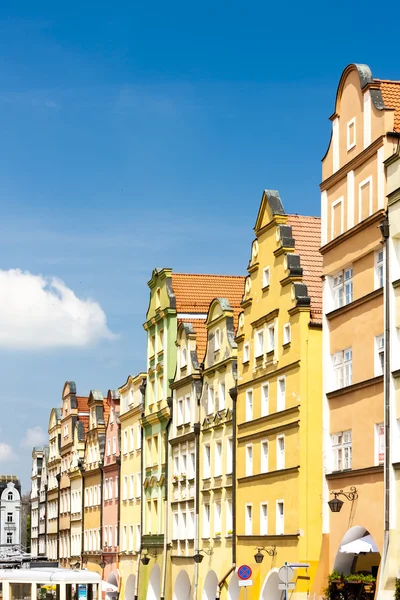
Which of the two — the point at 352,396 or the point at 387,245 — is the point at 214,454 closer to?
the point at 352,396

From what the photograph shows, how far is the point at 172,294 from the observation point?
69.7 meters

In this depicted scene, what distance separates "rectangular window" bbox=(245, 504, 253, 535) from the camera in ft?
174

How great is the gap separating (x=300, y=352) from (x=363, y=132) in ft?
30.7

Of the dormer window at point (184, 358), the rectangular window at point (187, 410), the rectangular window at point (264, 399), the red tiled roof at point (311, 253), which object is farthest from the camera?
the dormer window at point (184, 358)

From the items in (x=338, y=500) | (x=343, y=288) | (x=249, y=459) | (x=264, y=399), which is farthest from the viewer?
(x=249, y=459)

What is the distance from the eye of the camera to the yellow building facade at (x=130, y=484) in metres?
75.1

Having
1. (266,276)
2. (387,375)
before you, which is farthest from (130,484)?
(387,375)

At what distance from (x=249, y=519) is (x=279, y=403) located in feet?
20.0

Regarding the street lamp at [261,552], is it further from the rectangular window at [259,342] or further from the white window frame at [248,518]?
the rectangular window at [259,342]

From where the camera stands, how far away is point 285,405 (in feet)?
163

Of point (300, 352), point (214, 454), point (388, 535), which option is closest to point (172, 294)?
point (214, 454)

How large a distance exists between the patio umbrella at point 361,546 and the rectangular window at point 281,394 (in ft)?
32.1

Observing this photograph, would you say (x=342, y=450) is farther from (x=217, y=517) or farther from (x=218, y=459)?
(x=217, y=517)

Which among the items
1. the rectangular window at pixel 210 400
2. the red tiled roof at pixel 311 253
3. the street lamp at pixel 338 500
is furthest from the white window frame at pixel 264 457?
the street lamp at pixel 338 500
